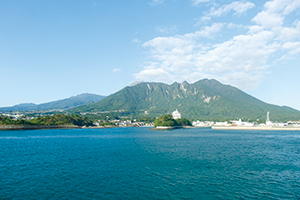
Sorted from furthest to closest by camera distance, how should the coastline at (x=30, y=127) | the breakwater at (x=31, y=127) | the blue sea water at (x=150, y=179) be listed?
1. the breakwater at (x=31, y=127)
2. the coastline at (x=30, y=127)
3. the blue sea water at (x=150, y=179)

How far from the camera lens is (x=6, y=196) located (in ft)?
46.2

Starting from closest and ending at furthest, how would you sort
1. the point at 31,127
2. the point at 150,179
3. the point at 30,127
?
1. the point at 150,179
2. the point at 30,127
3. the point at 31,127

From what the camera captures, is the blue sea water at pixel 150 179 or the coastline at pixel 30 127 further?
the coastline at pixel 30 127

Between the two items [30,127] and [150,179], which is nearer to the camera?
[150,179]

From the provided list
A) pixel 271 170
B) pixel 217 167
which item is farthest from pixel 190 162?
pixel 271 170

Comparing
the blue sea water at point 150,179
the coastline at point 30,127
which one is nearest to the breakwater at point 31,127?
the coastline at point 30,127

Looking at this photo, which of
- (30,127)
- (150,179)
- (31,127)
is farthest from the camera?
(31,127)

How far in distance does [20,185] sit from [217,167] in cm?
1950

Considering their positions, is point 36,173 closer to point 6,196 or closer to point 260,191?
point 6,196

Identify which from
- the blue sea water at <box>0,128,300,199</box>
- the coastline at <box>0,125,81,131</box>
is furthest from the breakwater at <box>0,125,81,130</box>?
the blue sea water at <box>0,128,300,199</box>

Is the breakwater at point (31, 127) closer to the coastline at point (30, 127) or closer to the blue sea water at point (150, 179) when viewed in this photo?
the coastline at point (30, 127)

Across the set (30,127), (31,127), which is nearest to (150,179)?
(30,127)

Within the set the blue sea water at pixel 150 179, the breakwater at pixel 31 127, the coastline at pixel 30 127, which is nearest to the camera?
the blue sea water at pixel 150 179

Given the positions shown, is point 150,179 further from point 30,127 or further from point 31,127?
point 31,127
